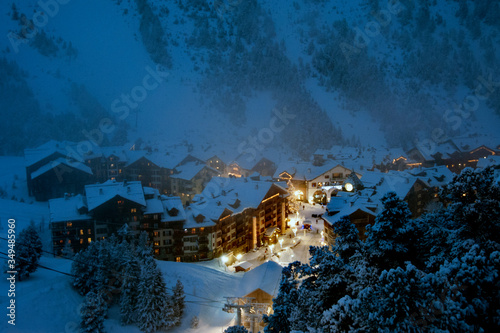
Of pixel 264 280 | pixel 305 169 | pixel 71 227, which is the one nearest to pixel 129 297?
pixel 264 280

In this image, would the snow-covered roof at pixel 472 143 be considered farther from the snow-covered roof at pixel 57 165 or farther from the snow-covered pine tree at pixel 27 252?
the snow-covered pine tree at pixel 27 252

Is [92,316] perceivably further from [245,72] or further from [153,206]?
[245,72]

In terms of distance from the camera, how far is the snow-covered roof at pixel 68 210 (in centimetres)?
2999

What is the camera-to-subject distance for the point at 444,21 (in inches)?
5797

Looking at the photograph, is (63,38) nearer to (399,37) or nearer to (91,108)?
(91,108)

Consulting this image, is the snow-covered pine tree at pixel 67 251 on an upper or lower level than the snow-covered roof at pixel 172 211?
lower

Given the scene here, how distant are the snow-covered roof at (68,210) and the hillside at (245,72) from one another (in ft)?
168

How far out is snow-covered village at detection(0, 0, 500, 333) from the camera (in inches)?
352

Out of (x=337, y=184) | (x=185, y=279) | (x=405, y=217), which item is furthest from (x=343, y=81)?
(x=405, y=217)

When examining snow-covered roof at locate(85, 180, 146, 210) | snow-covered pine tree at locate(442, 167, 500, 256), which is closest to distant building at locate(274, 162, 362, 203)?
snow-covered roof at locate(85, 180, 146, 210)

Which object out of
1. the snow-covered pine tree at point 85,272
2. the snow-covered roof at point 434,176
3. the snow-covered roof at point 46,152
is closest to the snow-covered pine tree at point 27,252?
the snow-covered pine tree at point 85,272

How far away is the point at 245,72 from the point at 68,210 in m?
93.0

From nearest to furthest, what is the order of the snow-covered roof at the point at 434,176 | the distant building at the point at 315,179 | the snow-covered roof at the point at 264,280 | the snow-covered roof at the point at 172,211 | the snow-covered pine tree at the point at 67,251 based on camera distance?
1. the snow-covered roof at the point at 264,280
2. the snow-covered pine tree at the point at 67,251
3. the snow-covered roof at the point at 172,211
4. the snow-covered roof at the point at 434,176
5. the distant building at the point at 315,179

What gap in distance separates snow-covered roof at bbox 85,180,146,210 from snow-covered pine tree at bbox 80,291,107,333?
13.2 meters
